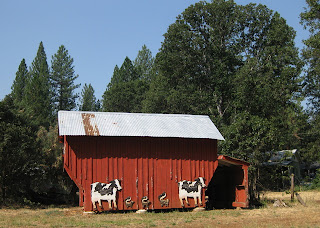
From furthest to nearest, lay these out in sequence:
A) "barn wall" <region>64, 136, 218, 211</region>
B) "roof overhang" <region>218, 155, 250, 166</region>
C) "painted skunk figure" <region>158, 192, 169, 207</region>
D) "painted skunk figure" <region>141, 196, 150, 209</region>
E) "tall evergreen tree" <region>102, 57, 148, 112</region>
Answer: "tall evergreen tree" <region>102, 57, 148, 112</region> → "roof overhang" <region>218, 155, 250, 166</region> → "painted skunk figure" <region>158, 192, 169, 207</region> → "painted skunk figure" <region>141, 196, 150, 209</region> → "barn wall" <region>64, 136, 218, 211</region>

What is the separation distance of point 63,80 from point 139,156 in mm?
56989

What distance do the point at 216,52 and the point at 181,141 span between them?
2035 cm

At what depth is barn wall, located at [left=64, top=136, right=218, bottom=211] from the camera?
19.1 metres

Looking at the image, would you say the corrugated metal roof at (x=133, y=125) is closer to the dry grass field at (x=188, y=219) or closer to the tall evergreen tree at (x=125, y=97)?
the dry grass field at (x=188, y=219)

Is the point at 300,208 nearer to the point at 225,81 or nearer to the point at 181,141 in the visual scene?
the point at 181,141

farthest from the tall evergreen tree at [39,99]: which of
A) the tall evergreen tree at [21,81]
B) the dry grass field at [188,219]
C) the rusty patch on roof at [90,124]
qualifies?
the dry grass field at [188,219]

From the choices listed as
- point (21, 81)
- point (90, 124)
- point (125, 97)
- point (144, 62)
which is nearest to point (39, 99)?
point (21, 81)

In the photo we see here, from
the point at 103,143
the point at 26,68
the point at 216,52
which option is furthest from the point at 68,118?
the point at 26,68

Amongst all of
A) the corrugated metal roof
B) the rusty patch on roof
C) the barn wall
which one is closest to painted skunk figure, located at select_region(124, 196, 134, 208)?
the barn wall

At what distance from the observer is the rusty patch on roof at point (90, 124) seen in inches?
754

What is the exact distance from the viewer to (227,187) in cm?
2359

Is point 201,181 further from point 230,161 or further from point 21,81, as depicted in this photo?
point 21,81

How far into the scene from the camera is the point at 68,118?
804 inches

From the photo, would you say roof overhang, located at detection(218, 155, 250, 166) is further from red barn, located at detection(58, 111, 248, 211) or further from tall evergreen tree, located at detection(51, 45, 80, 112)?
tall evergreen tree, located at detection(51, 45, 80, 112)
